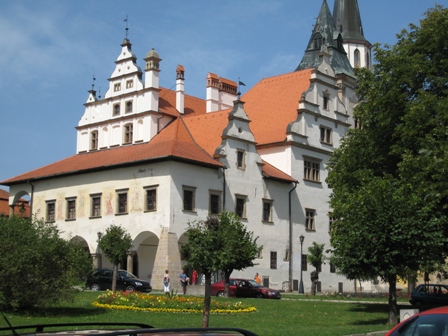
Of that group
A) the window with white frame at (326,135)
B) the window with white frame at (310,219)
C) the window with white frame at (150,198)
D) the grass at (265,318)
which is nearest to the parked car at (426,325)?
the grass at (265,318)

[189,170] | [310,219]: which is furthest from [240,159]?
[310,219]

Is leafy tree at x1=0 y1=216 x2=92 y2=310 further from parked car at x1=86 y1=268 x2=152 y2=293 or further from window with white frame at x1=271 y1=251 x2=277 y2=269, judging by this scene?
window with white frame at x1=271 y1=251 x2=277 y2=269

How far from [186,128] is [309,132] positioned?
9.13m

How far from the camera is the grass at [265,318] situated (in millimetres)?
20359

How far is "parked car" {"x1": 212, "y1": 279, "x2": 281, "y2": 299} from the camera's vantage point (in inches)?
1480

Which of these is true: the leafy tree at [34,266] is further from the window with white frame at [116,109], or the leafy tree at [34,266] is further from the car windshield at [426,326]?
the window with white frame at [116,109]

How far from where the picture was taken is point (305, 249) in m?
50.4

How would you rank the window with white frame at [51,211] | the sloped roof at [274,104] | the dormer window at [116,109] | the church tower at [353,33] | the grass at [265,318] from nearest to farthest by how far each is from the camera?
the grass at [265,318]
the window with white frame at [51,211]
the dormer window at [116,109]
the sloped roof at [274,104]
the church tower at [353,33]

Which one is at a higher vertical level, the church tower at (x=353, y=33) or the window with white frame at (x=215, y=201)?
the church tower at (x=353, y=33)

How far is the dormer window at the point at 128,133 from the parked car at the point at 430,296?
23.6m

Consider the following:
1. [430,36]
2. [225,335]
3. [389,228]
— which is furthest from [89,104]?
[225,335]

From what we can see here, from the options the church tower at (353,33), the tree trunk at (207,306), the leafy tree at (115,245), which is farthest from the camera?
the church tower at (353,33)

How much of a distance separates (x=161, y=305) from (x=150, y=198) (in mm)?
17455

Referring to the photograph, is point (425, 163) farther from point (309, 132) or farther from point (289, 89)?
point (289, 89)
